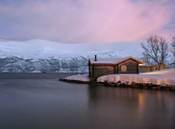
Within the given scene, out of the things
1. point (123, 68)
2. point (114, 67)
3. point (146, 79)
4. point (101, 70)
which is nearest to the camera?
point (146, 79)

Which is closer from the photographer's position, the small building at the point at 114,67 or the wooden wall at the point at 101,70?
the small building at the point at 114,67

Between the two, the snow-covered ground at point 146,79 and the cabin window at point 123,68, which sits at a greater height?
the cabin window at point 123,68

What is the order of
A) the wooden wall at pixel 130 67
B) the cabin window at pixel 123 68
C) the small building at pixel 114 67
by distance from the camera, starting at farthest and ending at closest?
the wooden wall at pixel 130 67, the cabin window at pixel 123 68, the small building at pixel 114 67

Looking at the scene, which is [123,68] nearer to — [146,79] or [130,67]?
[130,67]

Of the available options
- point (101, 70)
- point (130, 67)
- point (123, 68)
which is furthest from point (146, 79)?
point (101, 70)

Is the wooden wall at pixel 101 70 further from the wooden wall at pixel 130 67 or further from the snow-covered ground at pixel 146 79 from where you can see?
the snow-covered ground at pixel 146 79

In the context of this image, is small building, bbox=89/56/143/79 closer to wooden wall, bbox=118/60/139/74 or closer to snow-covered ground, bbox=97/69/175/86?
wooden wall, bbox=118/60/139/74

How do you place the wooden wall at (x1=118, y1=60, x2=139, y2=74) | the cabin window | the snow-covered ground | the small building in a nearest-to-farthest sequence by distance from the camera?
the snow-covered ground, the small building, the cabin window, the wooden wall at (x1=118, y1=60, x2=139, y2=74)

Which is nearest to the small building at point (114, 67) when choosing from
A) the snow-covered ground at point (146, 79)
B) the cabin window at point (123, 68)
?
the cabin window at point (123, 68)

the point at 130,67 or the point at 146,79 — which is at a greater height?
the point at 130,67

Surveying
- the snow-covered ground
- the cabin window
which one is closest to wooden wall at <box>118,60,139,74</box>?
the cabin window

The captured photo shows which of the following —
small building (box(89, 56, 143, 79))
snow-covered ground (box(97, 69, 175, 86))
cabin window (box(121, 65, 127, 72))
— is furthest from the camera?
cabin window (box(121, 65, 127, 72))

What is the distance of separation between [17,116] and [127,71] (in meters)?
42.2

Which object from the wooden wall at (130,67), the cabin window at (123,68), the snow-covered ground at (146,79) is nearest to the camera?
the snow-covered ground at (146,79)
